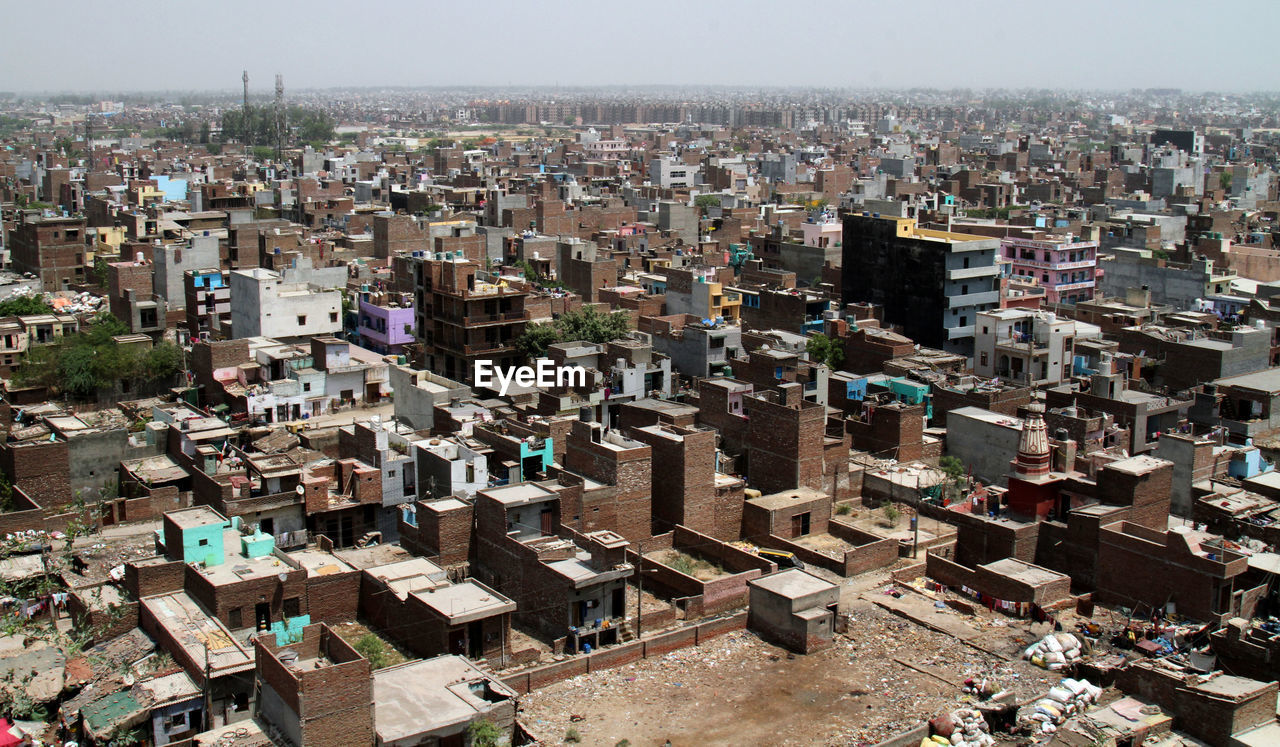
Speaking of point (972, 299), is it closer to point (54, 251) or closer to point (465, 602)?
point (465, 602)

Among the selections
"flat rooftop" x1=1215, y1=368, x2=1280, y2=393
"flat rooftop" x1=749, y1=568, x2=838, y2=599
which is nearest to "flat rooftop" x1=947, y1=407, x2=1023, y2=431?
"flat rooftop" x1=1215, y1=368, x2=1280, y2=393

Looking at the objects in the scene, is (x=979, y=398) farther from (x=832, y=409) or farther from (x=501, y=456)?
(x=501, y=456)

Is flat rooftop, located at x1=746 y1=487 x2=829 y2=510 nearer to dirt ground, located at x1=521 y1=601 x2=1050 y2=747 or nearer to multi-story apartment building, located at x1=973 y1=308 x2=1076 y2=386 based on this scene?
dirt ground, located at x1=521 y1=601 x2=1050 y2=747

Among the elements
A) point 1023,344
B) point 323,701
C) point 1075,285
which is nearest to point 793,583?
point 323,701

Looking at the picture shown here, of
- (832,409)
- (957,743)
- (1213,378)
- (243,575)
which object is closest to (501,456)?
(243,575)

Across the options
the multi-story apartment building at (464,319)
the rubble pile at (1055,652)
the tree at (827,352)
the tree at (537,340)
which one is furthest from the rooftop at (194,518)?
the tree at (827,352)

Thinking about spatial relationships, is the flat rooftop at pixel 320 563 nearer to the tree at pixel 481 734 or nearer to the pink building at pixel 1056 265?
the tree at pixel 481 734
